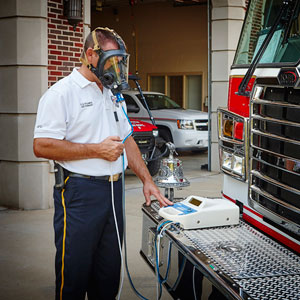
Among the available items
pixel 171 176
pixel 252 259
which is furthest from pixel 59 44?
pixel 252 259

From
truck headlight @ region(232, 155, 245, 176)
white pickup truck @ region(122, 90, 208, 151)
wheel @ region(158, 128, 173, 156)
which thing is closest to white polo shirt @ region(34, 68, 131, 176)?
truck headlight @ region(232, 155, 245, 176)

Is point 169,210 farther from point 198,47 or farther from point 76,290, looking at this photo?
point 198,47

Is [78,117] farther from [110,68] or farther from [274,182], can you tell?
[274,182]

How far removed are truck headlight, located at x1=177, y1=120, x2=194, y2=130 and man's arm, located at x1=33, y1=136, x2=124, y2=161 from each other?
9925mm

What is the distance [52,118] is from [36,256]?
279 cm

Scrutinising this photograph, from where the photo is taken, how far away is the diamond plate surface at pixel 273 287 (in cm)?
237

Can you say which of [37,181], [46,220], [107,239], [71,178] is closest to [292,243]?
[107,239]

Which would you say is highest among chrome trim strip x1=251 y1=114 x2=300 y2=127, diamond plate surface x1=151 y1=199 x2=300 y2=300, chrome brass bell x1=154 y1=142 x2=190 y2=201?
chrome trim strip x1=251 y1=114 x2=300 y2=127

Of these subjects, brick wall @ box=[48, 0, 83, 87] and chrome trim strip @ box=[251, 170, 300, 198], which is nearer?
chrome trim strip @ box=[251, 170, 300, 198]

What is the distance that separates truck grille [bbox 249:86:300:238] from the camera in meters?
2.93

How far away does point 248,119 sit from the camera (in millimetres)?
3521

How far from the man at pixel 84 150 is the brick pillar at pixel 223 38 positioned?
8188 millimetres

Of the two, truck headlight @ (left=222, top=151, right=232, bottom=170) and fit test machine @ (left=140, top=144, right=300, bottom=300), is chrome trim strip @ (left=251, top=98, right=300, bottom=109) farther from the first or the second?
fit test machine @ (left=140, top=144, right=300, bottom=300)

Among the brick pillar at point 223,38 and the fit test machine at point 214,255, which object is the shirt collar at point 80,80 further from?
the brick pillar at point 223,38
